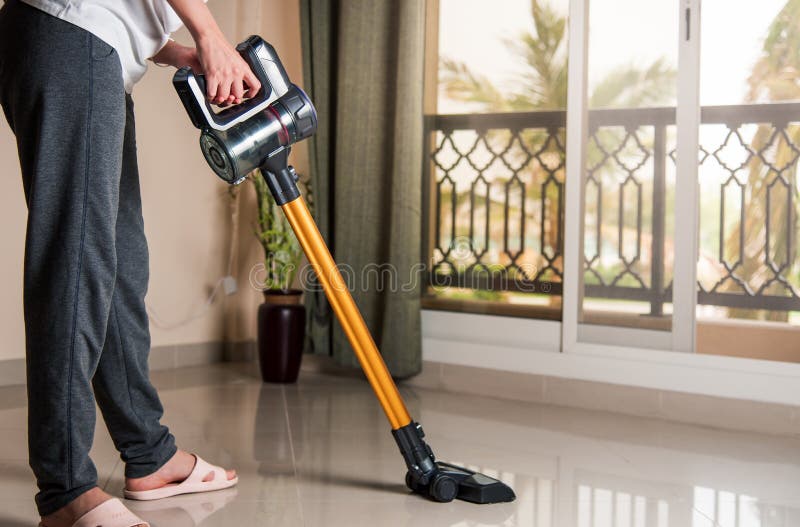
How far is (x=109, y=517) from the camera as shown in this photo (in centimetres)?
147

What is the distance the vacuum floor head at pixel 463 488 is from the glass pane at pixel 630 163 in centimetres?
120

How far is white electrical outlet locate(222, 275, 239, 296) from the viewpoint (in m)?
3.64

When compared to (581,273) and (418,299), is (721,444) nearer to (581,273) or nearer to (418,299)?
(581,273)

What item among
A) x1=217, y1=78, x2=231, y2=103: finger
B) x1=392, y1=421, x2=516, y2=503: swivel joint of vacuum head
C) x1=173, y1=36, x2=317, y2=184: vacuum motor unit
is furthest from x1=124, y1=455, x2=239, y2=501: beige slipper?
x1=217, y1=78, x2=231, y2=103: finger

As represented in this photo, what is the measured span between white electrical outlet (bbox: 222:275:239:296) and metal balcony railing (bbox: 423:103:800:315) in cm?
87

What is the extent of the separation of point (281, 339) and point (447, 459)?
3.97 ft

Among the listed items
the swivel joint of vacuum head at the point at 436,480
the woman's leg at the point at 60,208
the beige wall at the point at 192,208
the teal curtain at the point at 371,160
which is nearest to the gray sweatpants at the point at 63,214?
the woman's leg at the point at 60,208

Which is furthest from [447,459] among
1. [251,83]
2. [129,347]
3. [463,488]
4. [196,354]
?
[196,354]

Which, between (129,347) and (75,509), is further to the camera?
(129,347)

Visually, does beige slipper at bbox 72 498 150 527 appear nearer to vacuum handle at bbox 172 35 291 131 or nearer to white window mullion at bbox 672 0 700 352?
vacuum handle at bbox 172 35 291 131

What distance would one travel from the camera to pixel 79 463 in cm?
145

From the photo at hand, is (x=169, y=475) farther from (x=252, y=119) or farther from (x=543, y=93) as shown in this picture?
(x=543, y=93)

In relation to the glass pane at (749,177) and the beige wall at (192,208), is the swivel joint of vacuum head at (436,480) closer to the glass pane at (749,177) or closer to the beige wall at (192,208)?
the glass pane at (749,177)

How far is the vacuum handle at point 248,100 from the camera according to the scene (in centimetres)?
152
